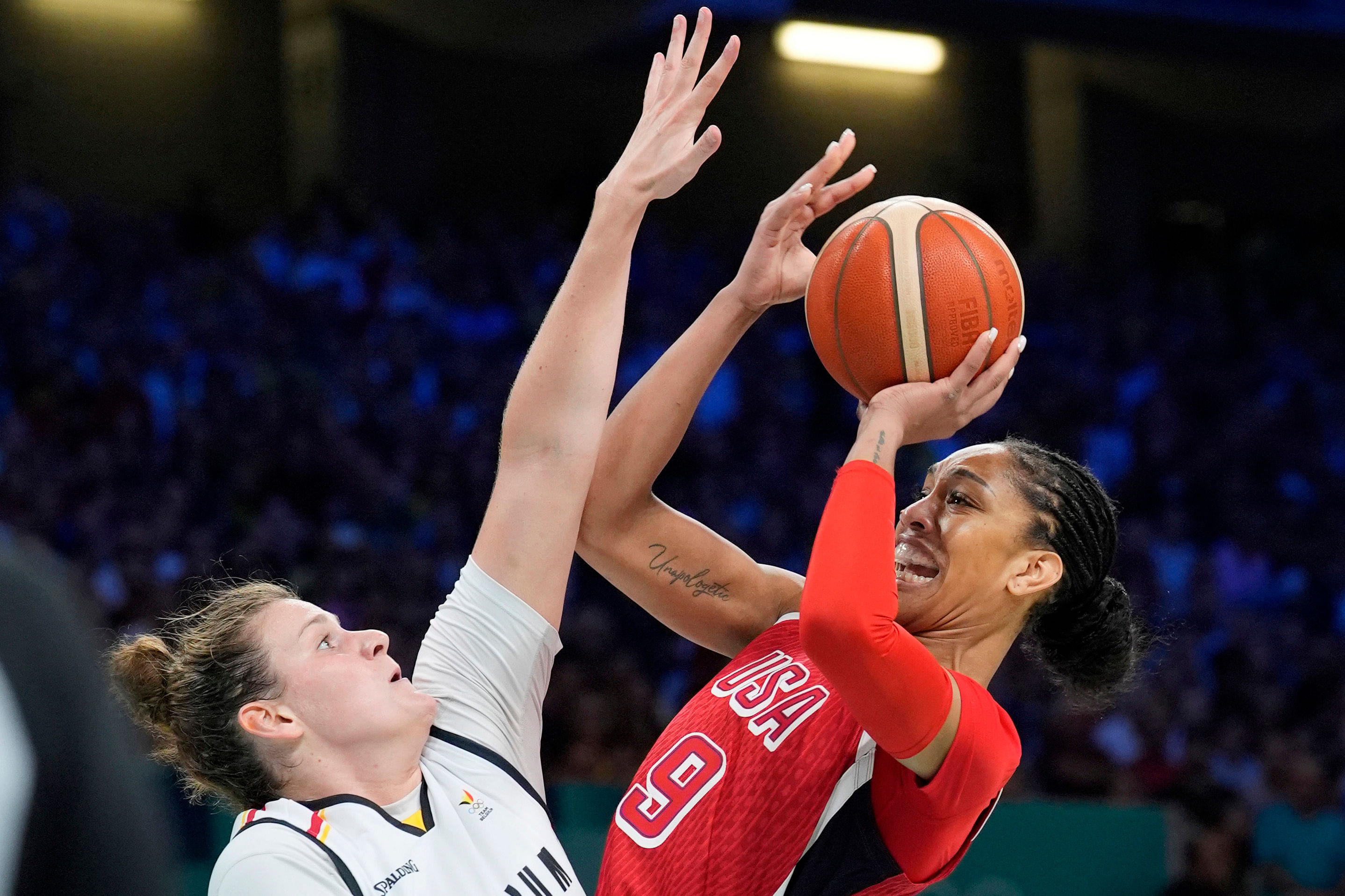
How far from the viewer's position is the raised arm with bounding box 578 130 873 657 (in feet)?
8.21

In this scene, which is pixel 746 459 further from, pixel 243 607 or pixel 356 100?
pixel 243 607

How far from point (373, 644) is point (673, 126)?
0.90 metres

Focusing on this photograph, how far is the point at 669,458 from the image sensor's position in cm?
254

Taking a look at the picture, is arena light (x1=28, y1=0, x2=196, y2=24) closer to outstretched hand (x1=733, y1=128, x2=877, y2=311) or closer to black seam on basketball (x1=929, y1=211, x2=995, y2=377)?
outstretched hand (x1=733, y1=128, x2=877, y2=311)

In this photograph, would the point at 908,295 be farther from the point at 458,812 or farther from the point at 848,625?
the point at 458,812

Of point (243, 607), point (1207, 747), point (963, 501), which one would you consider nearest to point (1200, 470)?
point (1207, 747)

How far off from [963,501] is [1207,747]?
5.21 metres

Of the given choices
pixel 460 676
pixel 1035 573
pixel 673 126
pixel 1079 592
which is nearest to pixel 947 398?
pixel 1035 573

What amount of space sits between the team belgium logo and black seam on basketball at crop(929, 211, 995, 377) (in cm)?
92

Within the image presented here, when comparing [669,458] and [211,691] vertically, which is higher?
[669,458]

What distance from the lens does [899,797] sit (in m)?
2.14

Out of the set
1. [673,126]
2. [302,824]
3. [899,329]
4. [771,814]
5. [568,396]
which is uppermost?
[673,126]

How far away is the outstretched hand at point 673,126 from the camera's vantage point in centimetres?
220

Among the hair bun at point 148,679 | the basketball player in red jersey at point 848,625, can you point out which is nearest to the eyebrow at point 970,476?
the basketball player in red jersey at point 848,625
